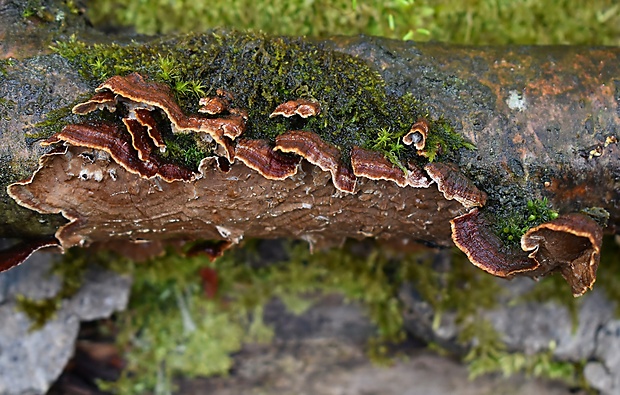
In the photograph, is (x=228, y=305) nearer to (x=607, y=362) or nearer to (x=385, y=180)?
(x=385, y=180)

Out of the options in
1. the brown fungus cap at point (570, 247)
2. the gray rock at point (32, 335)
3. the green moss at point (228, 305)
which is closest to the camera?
the brown fungus cap at point (570, 247)

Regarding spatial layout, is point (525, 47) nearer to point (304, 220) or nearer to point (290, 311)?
point (304, 220)

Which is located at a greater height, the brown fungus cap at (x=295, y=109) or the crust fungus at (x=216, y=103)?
the brown fungus cap at (x=295, y=109)

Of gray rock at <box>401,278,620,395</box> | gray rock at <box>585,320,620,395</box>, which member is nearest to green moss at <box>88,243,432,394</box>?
gray rock at <box>401,278,620,395</box>

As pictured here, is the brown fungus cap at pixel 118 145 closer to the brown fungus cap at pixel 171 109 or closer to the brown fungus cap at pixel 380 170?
the brown fungus cap at pixel 171 109

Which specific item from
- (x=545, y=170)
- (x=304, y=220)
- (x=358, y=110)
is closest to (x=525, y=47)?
(x=545, y=170)

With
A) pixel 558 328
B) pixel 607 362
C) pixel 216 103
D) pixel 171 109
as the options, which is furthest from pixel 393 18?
pixel 607 362

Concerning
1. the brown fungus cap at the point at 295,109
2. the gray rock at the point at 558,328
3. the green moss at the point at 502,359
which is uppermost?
the brown fungus cap at the point at 295,109

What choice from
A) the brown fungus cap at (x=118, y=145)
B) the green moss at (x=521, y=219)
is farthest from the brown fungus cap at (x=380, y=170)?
the brown fungus cap at (x=118, y=145)
